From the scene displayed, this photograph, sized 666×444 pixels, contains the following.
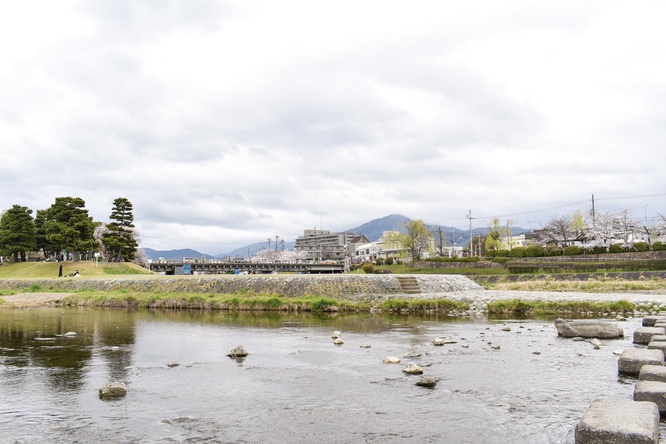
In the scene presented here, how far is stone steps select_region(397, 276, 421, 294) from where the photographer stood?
125 ft

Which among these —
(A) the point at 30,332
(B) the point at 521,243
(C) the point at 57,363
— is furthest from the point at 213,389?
(B) the point at 521,243

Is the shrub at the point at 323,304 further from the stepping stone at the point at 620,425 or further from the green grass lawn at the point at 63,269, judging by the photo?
the green grass lawn at the point at 63,269

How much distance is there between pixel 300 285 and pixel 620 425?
32.9 m

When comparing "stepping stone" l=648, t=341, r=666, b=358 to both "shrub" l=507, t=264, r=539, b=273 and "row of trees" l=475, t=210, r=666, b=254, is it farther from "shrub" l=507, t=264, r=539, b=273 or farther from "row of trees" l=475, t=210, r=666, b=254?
"row of trees" l=475, t=210, r=666, b=254

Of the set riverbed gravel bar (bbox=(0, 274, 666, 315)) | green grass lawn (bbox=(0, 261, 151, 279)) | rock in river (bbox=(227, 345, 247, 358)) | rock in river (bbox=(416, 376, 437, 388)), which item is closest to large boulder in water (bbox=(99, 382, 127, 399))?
rock in river (bbox=(227, 345, 247, 358))

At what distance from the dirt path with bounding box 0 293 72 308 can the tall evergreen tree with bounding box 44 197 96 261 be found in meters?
29.4

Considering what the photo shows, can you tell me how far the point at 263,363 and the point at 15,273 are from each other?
73.5 metres

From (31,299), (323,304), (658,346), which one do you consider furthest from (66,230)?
(658,346)

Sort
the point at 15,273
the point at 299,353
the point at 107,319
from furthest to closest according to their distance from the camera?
the point at 15,273 < the point at 107,319 < the point at 299,353

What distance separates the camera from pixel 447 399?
10.5 meters

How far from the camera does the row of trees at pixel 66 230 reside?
7350 cm

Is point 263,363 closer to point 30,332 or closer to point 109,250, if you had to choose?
point 30,332

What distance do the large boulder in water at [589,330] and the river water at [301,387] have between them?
1.90 feet

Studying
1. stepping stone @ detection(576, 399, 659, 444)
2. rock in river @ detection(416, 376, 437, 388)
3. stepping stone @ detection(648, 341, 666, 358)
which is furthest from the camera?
stepping stone @ detection(648, 341, 666, 358)
